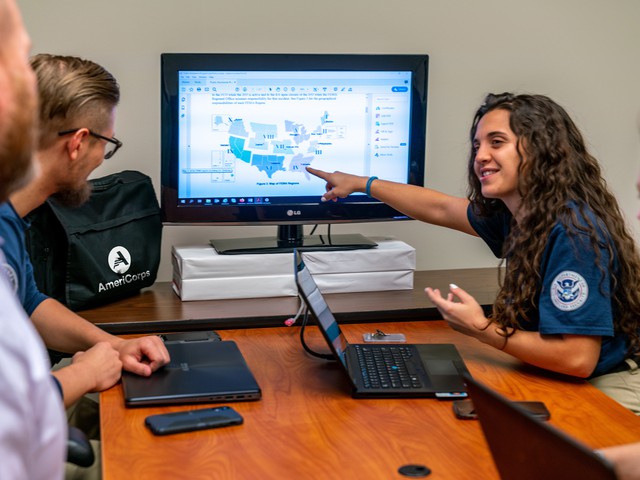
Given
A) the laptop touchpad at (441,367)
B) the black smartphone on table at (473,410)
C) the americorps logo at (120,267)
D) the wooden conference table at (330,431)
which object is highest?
the americorps logo at (120,267)

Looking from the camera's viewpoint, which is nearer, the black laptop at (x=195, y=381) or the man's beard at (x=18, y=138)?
the man's beard at (x=18, y=138)

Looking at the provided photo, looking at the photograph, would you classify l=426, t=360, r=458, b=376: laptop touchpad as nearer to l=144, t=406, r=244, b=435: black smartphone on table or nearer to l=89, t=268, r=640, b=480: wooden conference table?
l=89, t=268, r=640, b=480: wooden conference table

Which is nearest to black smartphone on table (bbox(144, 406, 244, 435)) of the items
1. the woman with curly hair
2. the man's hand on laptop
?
the man's hand on laptop

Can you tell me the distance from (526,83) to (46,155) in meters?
1.75

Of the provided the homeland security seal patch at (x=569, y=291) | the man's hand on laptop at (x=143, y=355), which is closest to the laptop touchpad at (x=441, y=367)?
the homeland security seal patch at (x=569, y=291)

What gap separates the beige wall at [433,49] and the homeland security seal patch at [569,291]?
1.10m

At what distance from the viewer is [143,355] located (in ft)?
6.04

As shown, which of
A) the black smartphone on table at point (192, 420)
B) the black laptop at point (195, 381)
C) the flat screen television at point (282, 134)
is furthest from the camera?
the flat screen television at point (282, 134)

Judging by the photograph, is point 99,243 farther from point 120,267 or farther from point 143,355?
point 143,355

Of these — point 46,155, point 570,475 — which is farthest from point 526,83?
point 570,475

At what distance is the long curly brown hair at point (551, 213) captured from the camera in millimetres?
1910

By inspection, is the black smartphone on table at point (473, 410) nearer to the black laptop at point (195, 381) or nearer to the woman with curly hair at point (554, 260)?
the woman with curly hair at point (554, 260)

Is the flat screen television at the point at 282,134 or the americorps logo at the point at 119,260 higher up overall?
the flat screen television at the point at 282,134

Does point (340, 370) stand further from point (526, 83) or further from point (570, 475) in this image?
point (526, 83)
